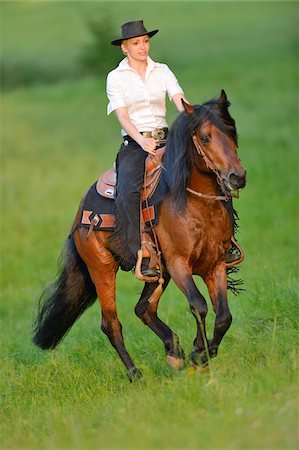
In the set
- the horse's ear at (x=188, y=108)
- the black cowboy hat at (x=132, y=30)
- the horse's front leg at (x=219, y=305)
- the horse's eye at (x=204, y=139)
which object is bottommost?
the horse's front leg at (x=219, y=305)

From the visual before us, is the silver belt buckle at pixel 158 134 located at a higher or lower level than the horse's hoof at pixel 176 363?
higher

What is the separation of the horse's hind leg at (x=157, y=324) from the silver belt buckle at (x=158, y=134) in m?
1.27

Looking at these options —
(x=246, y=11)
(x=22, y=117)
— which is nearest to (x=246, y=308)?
(x=22, y=117)

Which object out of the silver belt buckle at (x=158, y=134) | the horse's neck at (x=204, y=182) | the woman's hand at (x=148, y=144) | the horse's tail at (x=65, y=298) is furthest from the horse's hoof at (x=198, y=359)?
the horse's tail at (x=65, y=298)

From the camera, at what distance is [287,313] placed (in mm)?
9164

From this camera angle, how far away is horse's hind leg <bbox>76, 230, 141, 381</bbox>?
366 inches

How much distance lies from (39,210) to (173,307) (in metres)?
10.1

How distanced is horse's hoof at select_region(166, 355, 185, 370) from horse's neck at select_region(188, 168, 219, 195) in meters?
1.48

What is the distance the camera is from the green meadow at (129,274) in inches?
260

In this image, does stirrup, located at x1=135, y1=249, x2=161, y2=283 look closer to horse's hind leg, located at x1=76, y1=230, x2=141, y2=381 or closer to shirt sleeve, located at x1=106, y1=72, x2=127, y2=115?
horse's hind leg, located at x1=76, y1=230, x2=141, y2=381

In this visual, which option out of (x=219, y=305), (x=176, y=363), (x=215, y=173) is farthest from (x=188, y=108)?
(x=176, y=363)

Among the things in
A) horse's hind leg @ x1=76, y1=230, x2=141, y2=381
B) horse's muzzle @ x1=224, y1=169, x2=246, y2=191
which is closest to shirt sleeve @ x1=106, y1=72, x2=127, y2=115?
horse's hind leg @ x1=76, y1=230, x2=141, y2=381

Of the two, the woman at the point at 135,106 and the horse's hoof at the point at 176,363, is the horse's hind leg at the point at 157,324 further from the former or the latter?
the woman at the point at 135,106

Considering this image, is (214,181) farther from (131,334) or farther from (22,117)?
(22,117)
